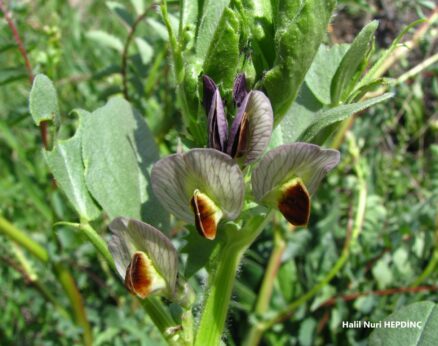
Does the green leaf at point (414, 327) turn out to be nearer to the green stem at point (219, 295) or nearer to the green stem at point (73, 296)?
the green stem at point (219, 295)

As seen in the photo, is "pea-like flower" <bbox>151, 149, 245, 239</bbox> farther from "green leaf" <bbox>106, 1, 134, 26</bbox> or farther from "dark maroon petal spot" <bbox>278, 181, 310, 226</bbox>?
"green leaf" <bbox>106, 1, 134, 26</bbox>

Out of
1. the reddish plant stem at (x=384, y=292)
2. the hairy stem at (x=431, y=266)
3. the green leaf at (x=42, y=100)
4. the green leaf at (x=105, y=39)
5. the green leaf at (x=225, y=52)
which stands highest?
the green leaf at (x=225, y=52)

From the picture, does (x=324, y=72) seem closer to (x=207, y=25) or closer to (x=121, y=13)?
(x=207, y=25)

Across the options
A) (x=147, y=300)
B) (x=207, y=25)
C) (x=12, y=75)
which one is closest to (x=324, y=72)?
(x=207, y=25)

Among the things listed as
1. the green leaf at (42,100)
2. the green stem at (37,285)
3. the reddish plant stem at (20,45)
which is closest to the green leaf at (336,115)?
the green leaf at (42,100)

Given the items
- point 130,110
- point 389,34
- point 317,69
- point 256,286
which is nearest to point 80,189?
point 130,110

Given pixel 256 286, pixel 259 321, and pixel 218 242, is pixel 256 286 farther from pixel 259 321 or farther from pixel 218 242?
pixel 218 242
